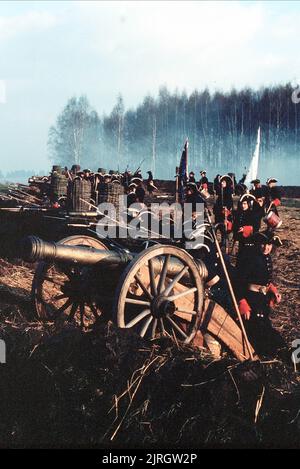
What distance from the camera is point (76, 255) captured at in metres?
6.18

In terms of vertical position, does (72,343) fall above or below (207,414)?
above

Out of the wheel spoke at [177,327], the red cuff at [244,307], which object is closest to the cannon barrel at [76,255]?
the wheel spoke at [177,327]

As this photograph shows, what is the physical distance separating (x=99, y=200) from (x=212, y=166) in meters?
44.5

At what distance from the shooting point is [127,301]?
5.65 metres

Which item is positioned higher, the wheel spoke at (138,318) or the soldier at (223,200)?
the soldier at (223,200)

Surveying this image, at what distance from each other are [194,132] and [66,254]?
48.3 m

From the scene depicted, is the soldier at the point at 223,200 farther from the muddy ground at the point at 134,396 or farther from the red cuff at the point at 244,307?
the muddy ground at the point at 134,396

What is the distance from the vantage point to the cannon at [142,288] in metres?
5.80

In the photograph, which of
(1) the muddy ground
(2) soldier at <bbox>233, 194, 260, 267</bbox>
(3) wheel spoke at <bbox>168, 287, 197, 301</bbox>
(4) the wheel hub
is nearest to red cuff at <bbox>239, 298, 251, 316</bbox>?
(2) soldier at <bbox>233, 194, 260, 267</bbox>

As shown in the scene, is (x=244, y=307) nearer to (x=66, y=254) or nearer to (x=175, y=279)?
(x=175, y=279)

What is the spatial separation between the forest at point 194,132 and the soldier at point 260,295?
37.4 meters

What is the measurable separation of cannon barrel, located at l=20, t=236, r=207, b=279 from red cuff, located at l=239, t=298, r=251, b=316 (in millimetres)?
1598
